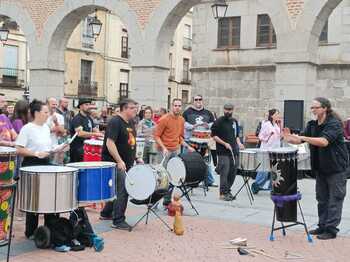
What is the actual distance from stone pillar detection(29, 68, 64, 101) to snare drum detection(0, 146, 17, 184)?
12.2 meters

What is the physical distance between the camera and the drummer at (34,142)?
719 centimetres

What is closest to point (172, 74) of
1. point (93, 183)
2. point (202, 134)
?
point (202, 134)

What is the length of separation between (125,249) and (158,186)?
4.12ft

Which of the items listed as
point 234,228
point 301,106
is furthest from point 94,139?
point 301,106

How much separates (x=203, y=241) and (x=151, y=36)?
9780 millimetres

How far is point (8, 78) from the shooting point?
41.2 meters

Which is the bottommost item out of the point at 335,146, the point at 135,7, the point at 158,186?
the point at 158,186

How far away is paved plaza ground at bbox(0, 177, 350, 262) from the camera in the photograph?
22.2 feet

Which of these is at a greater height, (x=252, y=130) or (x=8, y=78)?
(x=8, y=78)

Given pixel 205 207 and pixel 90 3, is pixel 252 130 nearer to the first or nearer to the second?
pixel 90 3

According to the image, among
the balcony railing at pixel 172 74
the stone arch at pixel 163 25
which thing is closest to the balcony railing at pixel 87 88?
the balcony railing at pixel 172 74

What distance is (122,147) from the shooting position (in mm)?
8203

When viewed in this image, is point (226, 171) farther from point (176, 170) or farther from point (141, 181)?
point (141, 181)

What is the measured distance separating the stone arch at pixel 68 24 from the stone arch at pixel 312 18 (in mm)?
5009
